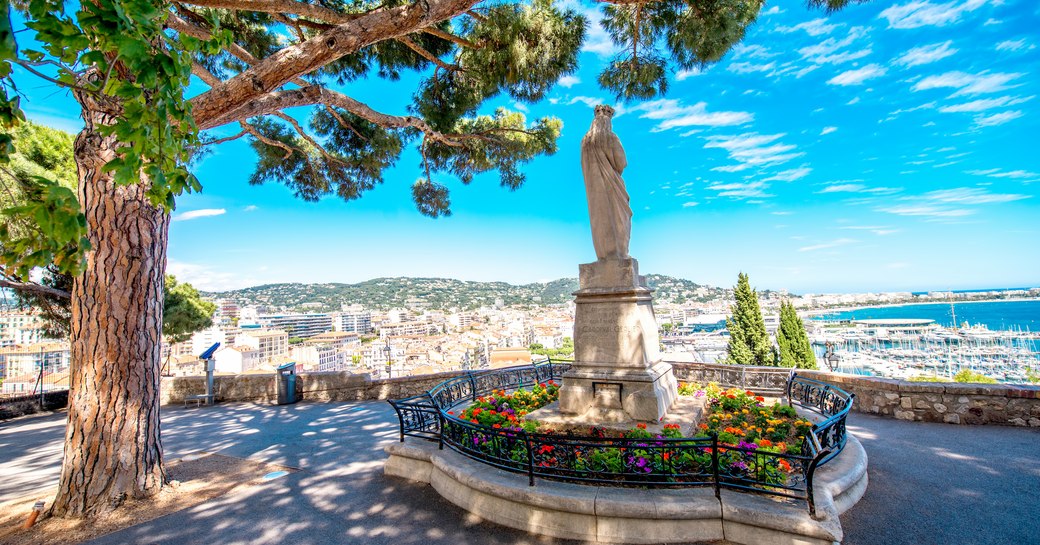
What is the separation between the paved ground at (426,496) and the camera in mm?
3494

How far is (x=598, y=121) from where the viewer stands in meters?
5.94

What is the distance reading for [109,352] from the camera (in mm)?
4309

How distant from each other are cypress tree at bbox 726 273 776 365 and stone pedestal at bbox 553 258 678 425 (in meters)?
11.1

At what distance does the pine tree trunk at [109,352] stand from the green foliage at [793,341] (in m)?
16.3

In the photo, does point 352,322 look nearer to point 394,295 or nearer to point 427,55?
point 394,295

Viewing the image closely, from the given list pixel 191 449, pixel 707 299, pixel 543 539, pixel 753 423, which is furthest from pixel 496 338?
pixel 707 299

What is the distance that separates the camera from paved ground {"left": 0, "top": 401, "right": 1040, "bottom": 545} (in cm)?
349

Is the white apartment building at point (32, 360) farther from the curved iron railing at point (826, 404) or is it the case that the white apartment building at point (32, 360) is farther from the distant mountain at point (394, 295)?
the distant mountain at point (394, 295)

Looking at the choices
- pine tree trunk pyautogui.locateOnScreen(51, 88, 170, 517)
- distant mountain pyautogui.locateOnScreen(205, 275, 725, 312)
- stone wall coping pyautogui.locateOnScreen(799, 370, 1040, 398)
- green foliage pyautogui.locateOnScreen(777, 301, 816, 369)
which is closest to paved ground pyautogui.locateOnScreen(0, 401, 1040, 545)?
stone wall coping pyautogui.locateOnScreen(799, 370, 1040, 398)

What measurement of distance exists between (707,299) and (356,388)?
1357 inches

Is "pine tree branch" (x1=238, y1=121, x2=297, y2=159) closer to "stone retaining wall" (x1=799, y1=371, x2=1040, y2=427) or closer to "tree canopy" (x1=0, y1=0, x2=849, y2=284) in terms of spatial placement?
"tree canopy" (x1=0, y1=0, x2=849, y2=284)

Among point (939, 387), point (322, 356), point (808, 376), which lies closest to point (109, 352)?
point (808, 376)

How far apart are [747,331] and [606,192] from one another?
12298mm

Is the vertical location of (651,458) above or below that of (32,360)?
below
